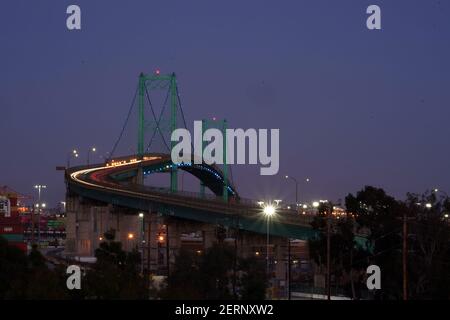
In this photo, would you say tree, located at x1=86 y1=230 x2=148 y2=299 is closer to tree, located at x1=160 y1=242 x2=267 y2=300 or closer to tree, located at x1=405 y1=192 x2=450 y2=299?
tree, located at x1=160 y1=242 x2=267 y2=300

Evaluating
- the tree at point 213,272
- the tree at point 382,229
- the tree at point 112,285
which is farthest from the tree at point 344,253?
the tree at point 112,285

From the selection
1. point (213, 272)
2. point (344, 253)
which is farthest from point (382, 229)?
point (213, 272)

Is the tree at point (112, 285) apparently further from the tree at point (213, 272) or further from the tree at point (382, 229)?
the tree at point (382, 229)

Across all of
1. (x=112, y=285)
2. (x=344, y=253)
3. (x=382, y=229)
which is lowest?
(x=112, y=285)

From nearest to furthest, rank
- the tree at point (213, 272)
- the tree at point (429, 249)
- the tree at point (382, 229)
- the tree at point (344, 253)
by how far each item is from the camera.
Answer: the tree at point (213, 272) < the tree at point (429, 249) < the tree at point (382, 229) < the tree at point (344, 253)

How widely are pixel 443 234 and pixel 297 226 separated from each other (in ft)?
69.9

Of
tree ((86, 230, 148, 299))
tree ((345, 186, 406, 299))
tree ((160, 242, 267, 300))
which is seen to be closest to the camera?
tree ((86, 230, 148, 299))

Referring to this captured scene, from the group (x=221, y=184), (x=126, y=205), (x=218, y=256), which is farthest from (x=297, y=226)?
(x=221, y=184)

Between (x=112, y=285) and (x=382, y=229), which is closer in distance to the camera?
(x=112, y=285)

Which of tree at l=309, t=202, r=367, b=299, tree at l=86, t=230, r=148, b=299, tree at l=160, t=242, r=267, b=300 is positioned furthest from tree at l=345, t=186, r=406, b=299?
tree at l=86, t=230, r=148, b=299

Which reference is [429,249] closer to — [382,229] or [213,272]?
[382,229]

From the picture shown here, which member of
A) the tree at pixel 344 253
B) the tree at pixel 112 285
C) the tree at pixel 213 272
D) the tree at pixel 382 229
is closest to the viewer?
the tree at pixel 112 285

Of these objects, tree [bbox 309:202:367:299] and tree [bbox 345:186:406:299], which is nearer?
tree [bbox 345:186:406:299]
